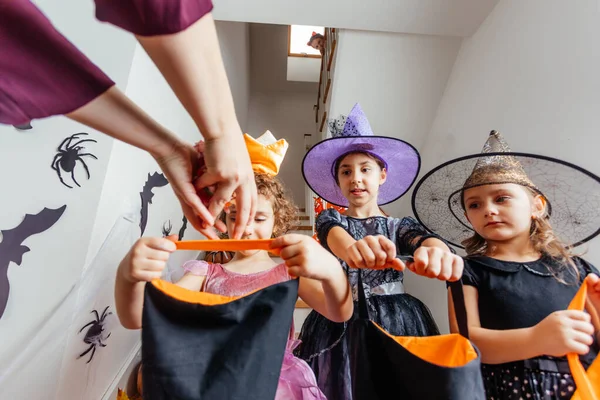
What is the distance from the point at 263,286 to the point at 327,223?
0.24m

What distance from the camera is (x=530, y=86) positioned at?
112cm

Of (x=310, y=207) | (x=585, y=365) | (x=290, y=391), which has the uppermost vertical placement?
(x=310, y=207)

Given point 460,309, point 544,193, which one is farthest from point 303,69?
point 460,309

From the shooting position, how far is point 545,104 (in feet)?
3.44

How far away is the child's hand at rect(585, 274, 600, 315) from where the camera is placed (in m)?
0.56

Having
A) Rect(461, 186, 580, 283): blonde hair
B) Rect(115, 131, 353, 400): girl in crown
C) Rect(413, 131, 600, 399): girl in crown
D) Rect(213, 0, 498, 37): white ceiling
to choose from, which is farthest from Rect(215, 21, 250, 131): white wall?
Rect(461, 186, 580, 283): blonde hair

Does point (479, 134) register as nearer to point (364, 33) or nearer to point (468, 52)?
point (468, 52)

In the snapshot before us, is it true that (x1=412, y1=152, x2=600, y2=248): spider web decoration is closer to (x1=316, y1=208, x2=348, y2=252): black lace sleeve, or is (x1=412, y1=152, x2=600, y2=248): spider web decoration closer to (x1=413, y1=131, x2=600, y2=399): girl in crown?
(x1=413, y1=131, x2=600, y2=399): girl in crown

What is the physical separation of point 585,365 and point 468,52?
1321 mm

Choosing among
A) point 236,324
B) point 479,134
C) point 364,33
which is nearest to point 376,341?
point 236,324

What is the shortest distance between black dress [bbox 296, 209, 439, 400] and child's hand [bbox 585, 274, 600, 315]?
13.4 inches

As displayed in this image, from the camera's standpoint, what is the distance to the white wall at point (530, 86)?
908 mm

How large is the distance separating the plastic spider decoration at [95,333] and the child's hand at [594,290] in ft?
3.57

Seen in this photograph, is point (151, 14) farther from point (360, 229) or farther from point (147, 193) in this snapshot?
point (147, 193)
